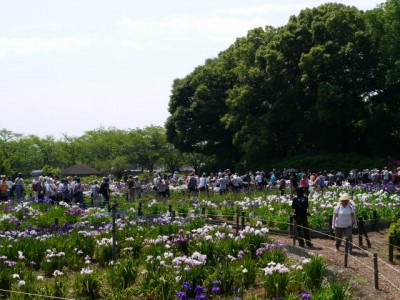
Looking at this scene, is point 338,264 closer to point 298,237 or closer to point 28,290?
point 298,237

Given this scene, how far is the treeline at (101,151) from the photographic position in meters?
68.6

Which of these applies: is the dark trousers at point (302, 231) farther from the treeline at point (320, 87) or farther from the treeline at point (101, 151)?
the treeline at point (101, 151)

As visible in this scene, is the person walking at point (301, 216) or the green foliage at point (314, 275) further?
the person walking at point (301, 216)

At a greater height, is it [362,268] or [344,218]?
[344,218]

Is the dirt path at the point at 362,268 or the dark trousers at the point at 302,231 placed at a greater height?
the dark trousers at the point at 302,231

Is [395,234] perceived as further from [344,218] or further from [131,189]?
[131,189]

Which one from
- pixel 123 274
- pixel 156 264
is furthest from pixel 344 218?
pixel 123 274

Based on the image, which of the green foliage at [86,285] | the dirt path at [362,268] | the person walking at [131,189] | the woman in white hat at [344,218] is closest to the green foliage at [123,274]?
the green foliage at [86,285]

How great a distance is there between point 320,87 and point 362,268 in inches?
1054

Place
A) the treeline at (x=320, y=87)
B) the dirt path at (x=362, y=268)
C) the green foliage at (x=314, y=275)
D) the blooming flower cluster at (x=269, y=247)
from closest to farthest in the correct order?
the green foliage at (x=314, y=275)
the dirt path at (x=362, y=268)
the blooming flower cluster at (x=269, y=247)
the treeline at (x=320, y=87)

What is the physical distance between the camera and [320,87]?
119ft

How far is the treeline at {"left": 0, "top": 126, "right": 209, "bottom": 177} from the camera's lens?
6856 centimetres

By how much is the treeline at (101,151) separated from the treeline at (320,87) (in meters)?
23.5

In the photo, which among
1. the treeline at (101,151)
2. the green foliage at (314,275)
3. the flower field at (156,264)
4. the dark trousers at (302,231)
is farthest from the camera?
the treeline at (101,151)
